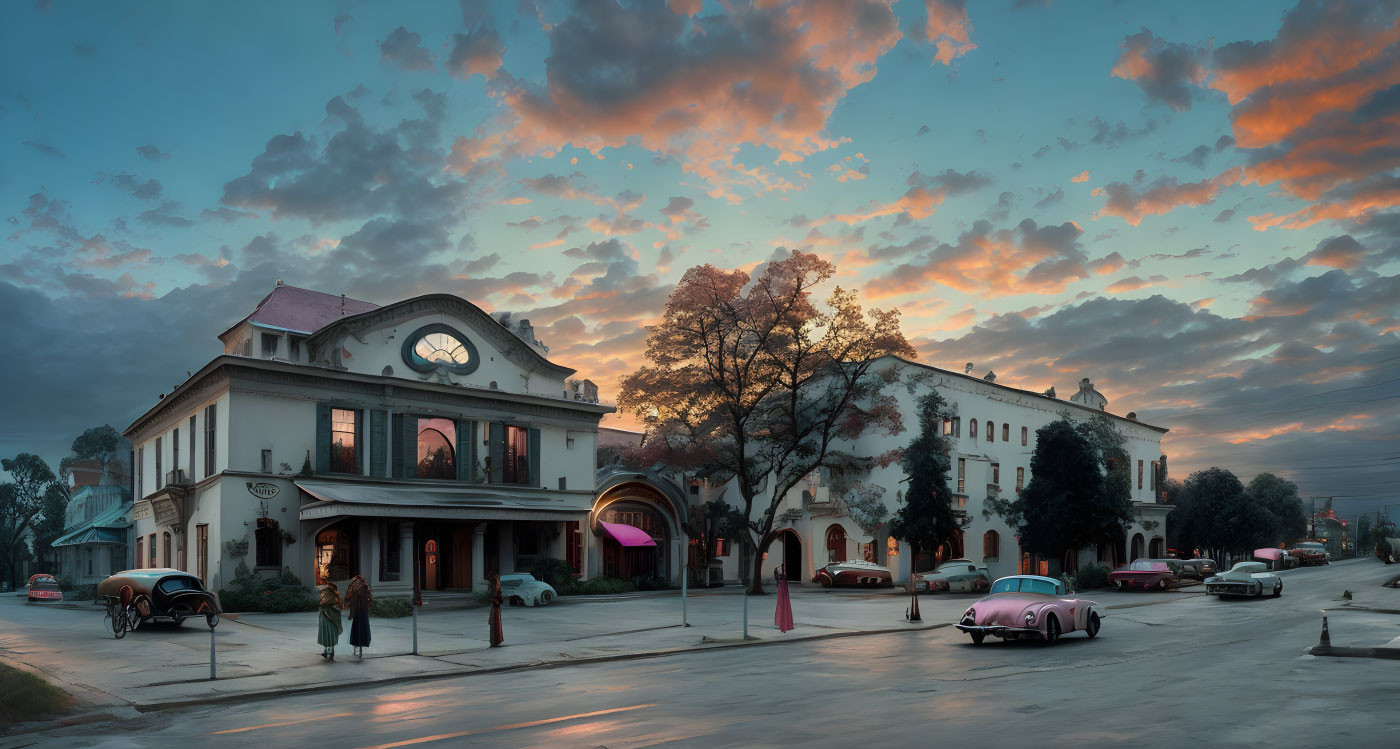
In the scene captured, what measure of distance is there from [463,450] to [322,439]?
20.0ft

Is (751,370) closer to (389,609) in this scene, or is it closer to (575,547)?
(575,547)

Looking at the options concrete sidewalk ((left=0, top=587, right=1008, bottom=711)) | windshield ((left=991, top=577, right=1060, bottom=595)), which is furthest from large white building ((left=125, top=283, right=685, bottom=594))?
windshield ((left=991, top=577, right=1060, bottom=595))

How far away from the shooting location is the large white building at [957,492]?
53031 mm

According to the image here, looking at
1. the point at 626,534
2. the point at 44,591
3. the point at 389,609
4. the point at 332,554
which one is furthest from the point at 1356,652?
the point at 44,591

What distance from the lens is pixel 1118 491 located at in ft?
165

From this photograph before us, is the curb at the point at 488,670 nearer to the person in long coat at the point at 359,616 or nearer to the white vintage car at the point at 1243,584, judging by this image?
the person in long coat at the point at 359,616

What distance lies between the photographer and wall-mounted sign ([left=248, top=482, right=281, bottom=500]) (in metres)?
34.3

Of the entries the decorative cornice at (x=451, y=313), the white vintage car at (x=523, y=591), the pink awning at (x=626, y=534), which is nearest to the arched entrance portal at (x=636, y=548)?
the pink awning at (x=626, y=534)

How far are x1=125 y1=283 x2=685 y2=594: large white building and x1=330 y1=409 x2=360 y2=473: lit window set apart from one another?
5cm

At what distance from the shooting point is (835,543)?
179 ft

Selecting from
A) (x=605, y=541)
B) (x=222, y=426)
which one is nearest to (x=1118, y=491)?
(x=605, y=541)

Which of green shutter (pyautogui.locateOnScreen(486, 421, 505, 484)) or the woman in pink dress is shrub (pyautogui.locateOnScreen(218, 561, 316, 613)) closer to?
green shutter (pyautogui.locateOnScreen(486, 421, 505, 484))

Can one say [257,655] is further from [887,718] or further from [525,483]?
[525,483]

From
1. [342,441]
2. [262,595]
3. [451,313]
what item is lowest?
[262,595]
